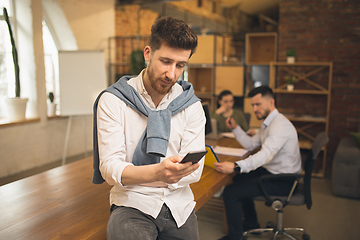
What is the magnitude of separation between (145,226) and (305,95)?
159 inches

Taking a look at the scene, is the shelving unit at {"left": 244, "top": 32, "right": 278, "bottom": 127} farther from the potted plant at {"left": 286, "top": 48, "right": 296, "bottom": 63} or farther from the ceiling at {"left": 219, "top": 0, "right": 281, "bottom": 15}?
the ceiling at {"left": 219, "top": 0, "right": 281, "bottom": 15}

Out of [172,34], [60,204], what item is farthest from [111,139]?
[60,204]

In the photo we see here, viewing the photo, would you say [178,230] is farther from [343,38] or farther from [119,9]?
[119,9]

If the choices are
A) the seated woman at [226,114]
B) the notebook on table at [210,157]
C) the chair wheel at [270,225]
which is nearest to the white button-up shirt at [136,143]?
the notebook on table at [210,157]

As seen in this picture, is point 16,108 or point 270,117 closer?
point 270,117

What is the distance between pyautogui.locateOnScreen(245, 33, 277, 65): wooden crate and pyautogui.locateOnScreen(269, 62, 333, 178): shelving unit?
0.48 metres

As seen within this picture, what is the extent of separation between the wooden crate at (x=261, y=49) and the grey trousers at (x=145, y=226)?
13.4 ft

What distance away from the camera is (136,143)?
143 centimetres

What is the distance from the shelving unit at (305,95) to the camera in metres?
4.45

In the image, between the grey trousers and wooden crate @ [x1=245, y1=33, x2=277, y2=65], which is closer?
the grey trousers

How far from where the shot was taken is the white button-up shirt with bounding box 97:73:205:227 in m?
1.32

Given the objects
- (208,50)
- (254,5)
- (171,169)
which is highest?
(254,5)

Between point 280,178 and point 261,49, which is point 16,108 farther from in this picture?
point 261,49

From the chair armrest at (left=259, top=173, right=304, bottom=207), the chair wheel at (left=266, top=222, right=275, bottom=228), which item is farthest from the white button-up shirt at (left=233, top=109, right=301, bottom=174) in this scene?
the chair wheel at (left=266, top=222, right=275, bottom=228)
